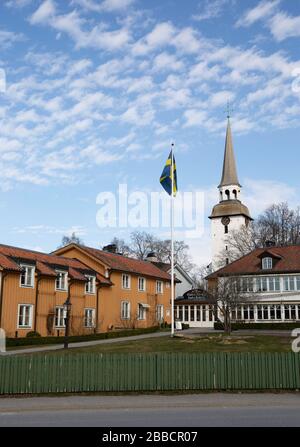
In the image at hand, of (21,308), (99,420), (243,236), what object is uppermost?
(243,236)

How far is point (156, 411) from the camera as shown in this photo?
49.0 ft

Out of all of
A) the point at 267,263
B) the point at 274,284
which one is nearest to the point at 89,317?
the point at 274,284

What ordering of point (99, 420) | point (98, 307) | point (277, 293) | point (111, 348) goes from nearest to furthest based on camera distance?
point (99, 420), point (111, 348), point (98, 307), point (277, 293)

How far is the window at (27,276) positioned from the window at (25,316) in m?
1.51

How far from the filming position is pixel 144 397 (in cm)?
1733

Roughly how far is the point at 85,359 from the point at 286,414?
25.1 ft

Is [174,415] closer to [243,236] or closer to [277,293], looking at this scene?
[277,293]

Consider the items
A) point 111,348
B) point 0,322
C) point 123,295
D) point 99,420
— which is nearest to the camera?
point 99,420

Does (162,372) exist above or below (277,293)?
below

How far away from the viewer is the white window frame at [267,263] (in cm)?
5319

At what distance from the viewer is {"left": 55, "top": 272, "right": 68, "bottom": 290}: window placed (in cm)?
3894

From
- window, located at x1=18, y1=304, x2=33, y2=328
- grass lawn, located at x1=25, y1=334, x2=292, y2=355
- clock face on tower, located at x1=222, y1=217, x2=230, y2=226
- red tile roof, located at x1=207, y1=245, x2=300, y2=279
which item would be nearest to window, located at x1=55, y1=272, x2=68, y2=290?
window, located at x1=18, y1=304, x2=33, y2=328

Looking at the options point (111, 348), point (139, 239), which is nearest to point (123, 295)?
point (111, 348)

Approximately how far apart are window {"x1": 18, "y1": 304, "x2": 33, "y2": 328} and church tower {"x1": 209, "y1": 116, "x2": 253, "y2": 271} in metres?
44.2
